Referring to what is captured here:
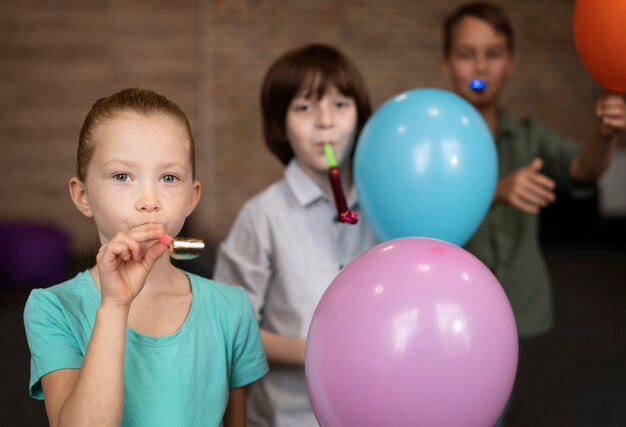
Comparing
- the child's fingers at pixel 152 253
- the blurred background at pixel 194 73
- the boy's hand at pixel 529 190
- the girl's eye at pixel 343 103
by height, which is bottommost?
the blurred background at pixel 194 73

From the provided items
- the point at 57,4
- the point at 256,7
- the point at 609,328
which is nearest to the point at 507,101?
the point at 256,7

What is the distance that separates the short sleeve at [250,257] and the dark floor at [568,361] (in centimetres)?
156

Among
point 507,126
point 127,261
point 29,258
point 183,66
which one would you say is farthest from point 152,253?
point 183,66

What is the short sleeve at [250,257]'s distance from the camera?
159 cm

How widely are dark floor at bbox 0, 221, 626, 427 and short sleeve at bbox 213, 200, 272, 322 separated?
156 cm

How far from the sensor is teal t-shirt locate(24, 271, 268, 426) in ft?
3.48

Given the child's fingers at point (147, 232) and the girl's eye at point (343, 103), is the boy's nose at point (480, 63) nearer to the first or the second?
the girl's eye at point (343, 103)

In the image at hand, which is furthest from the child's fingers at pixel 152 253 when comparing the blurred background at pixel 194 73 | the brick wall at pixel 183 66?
the brick wall at pixel 183 66

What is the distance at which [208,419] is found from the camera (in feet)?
3.73

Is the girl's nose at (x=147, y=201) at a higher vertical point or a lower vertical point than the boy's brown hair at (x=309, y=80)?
lower

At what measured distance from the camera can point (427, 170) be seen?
4.79ft

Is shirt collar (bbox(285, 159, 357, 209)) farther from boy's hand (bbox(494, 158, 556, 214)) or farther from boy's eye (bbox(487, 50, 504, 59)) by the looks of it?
boy's eye (bbox(487, 50, 504, 59))

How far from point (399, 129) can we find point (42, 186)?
4632 millimetres

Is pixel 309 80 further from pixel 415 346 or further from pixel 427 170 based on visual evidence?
pixel 415 346
